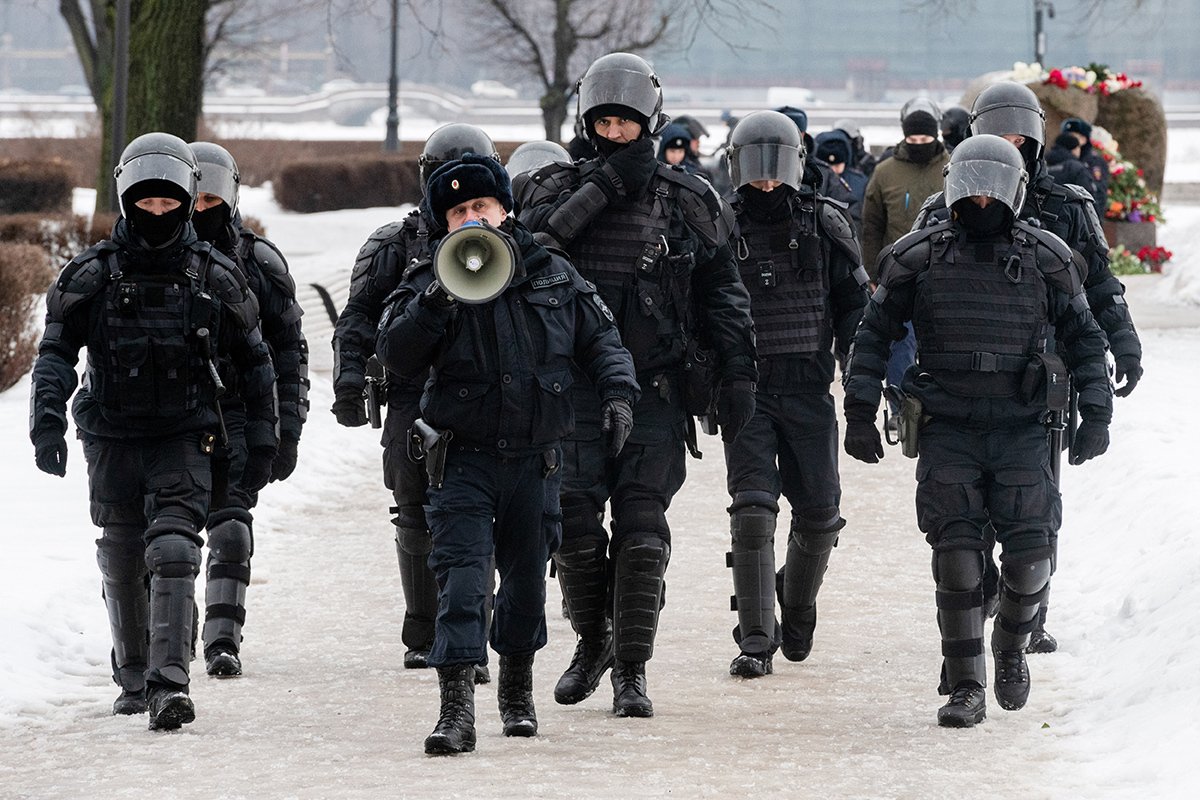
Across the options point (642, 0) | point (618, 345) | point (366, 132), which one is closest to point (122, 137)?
point (618, 345)

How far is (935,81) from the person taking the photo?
10806 cm

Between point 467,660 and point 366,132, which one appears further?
point 366,132

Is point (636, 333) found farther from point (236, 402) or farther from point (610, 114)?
point (236, 402)

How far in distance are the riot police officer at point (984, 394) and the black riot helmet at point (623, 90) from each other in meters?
0.91

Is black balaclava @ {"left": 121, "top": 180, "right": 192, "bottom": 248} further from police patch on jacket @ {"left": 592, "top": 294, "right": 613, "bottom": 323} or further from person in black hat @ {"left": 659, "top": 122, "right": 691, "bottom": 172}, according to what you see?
person in black hat @ {"left": 659, "top": 122, "right": 691, "bottom": 172}

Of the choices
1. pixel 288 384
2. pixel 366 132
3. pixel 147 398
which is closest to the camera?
pixel 147 398

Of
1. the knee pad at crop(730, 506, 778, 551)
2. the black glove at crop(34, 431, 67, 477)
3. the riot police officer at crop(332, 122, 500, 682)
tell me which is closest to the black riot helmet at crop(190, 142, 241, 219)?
the riot police officer at crop(332, 122, 500, 682)

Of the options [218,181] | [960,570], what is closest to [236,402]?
[218,181]

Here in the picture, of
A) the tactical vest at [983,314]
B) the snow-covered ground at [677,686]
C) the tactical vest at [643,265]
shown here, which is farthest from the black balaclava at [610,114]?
the snow-covered ground at [677,686]

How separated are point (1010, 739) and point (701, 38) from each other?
4024 inches

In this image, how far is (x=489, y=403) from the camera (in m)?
6.05

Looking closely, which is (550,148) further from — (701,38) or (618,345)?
(701,38)

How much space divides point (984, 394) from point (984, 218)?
0.57 m

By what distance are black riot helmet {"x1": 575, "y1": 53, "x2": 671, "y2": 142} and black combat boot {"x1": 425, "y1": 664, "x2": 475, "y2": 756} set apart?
6.47ft
